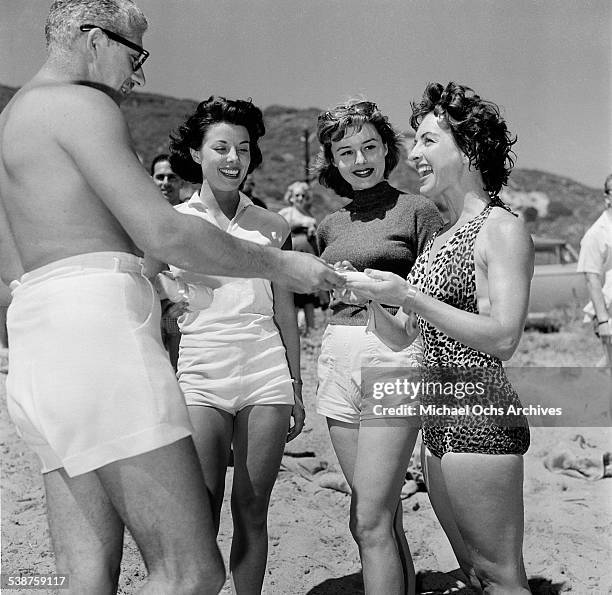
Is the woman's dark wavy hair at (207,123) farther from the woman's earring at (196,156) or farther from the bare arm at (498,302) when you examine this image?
the bare arm at (498,302)

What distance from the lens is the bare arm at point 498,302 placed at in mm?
2062

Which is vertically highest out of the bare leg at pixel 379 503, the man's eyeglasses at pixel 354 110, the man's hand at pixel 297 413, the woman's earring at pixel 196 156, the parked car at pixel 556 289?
the man's eyeglasses at pixel 354 110

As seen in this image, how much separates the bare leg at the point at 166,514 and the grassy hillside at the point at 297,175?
15.4m

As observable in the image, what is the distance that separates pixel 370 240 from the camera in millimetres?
2883

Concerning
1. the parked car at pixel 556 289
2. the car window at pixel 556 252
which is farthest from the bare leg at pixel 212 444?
the car window at pixel 556 252

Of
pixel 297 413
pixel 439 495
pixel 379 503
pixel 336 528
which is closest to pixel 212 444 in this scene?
pixel 297 413

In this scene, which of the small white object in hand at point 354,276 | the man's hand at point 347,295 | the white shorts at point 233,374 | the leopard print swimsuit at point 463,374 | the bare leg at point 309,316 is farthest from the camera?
the bare leg at point 309,316

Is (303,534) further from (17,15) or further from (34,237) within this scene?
(17,15)

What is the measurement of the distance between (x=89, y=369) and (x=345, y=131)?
1.64 m

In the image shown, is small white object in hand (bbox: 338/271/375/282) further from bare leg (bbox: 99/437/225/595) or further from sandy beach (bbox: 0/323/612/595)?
sandy beach (bbox: 0/323/612/595)

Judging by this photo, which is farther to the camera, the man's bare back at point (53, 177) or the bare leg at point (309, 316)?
the bare leg at point (309, 316)

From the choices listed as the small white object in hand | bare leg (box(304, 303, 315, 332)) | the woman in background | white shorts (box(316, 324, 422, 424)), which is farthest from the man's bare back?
bare leg (box(304, 303, 315, 332))

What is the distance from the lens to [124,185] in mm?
1711

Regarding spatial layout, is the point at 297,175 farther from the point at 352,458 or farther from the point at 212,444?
the point at 212,444
